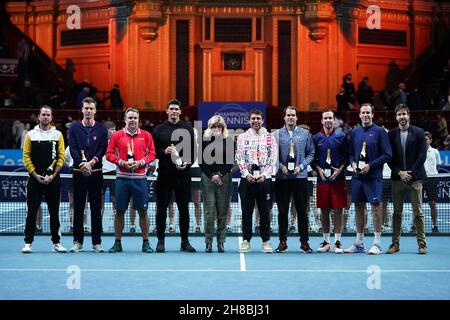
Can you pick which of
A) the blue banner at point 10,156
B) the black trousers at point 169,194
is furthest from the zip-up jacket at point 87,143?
the blue banner at point 10,156

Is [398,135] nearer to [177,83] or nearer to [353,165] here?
[353,165]

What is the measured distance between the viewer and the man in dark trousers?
13.7m

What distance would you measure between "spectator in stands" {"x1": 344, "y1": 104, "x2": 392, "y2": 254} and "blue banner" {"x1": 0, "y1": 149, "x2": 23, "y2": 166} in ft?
46.4

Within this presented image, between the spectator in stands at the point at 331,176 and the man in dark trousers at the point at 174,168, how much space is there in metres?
1.82

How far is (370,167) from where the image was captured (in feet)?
44.2

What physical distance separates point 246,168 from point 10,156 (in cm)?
1359

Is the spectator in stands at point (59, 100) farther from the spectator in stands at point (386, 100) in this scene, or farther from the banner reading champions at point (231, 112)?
the spectator in stands at point (386, 100)

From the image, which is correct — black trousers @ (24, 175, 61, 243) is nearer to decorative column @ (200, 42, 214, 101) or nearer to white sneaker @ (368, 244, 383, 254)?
white sneaker @ (368, 244, 383, 254)

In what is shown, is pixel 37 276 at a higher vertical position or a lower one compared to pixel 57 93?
lower

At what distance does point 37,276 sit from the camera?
10828mm

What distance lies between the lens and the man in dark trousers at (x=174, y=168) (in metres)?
13.7

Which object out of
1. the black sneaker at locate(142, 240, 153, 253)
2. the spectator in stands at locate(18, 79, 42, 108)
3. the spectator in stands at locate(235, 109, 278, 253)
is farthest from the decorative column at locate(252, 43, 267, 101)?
the black sneaker at locate(142, 240, 153, 253)

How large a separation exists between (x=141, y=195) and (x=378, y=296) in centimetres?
504
